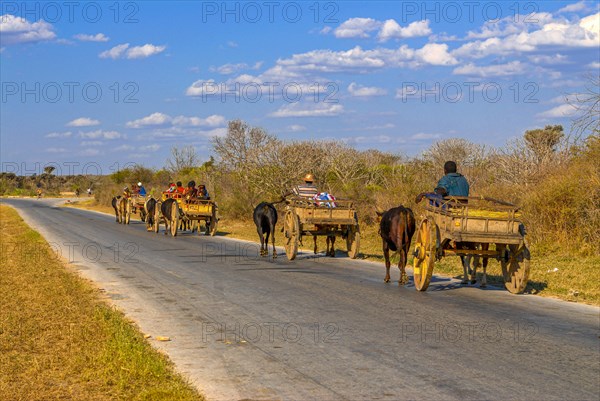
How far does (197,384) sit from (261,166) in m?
33.4

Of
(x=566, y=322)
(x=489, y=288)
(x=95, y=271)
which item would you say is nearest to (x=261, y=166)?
(x=95, y=271)

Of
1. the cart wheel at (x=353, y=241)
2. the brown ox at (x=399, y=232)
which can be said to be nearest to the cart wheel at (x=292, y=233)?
the cart wheel at (x=353, y=241)

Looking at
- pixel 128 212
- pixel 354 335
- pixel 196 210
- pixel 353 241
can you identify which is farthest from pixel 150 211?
pixel 354 335

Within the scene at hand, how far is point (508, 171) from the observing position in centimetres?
Answer: 2516

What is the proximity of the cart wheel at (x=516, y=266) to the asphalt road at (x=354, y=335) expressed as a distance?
0.99 feet

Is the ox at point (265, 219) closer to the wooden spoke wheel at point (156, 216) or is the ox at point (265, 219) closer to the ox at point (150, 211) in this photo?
the wooden spoke wheel at point (156, 216)

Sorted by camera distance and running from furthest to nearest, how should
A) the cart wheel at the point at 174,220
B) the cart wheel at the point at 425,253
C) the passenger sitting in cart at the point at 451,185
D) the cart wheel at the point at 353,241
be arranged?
the cart wheel at the point at 174,220 < the cart wheel at the point at 353,241 < the passenger sitting in cart at the point at 451,185 < the cart wheel at the point at 425,253

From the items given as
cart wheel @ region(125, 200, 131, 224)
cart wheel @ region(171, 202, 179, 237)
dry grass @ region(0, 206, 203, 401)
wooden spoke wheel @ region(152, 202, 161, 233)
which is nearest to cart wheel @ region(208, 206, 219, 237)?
cart wheel @ region(171, 202, 179, 237)

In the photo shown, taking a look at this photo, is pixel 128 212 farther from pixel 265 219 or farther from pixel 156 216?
pixel 265 219

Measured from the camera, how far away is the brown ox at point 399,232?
46.6 feet

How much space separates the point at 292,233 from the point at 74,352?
1082 cm

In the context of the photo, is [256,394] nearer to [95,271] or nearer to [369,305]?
[369,305]

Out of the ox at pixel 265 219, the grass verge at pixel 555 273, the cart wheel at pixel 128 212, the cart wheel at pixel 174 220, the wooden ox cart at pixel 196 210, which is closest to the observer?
the grass verge at pixel 555 273

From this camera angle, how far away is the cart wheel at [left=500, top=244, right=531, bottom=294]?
1240 cm
